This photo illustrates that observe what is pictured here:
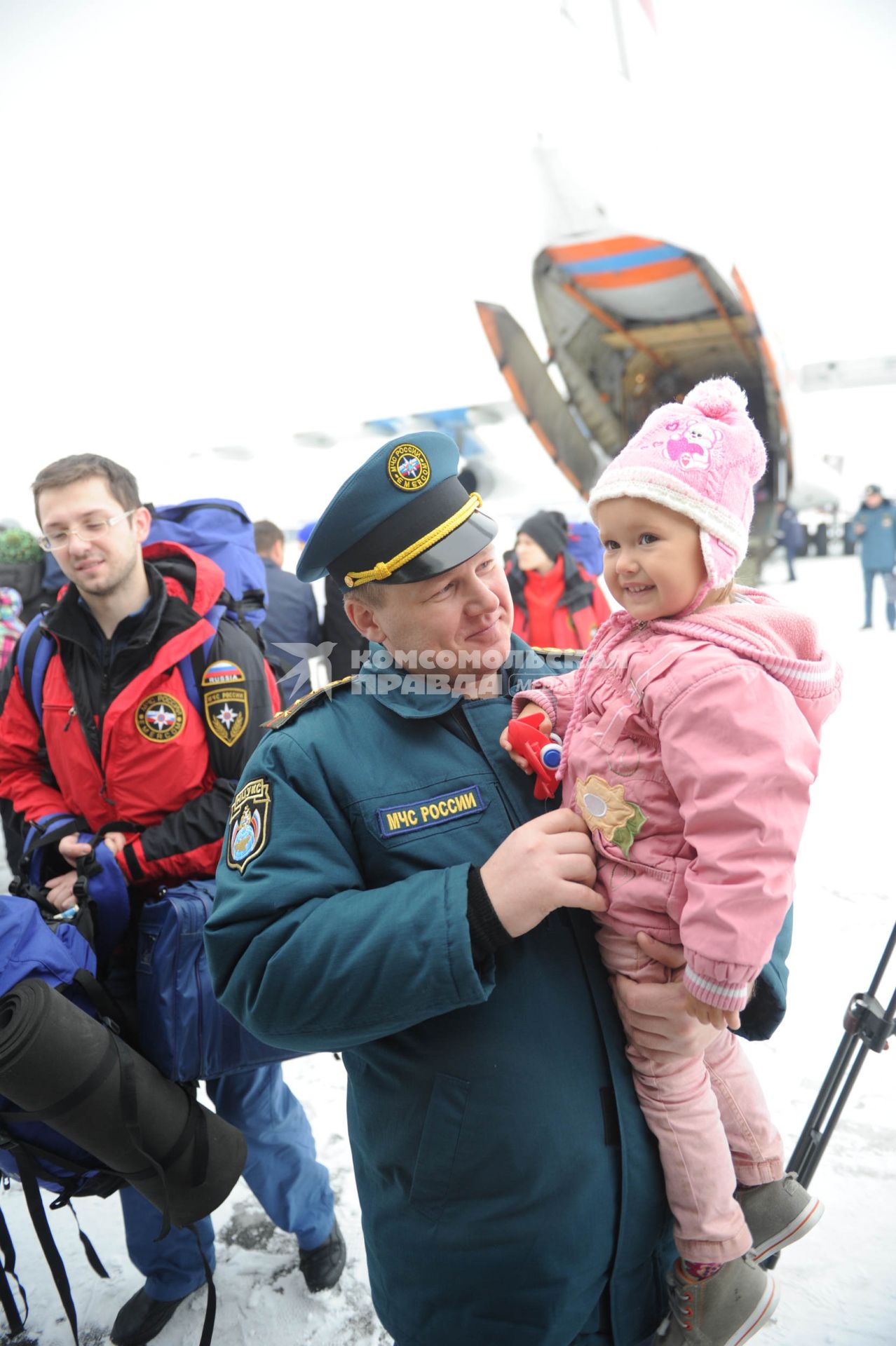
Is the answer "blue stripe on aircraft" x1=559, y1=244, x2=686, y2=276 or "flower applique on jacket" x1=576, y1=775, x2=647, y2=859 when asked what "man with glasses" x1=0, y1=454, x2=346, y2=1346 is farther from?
"blue stripe on aircraft" x1=559, y1=244, x2=686, y2=276

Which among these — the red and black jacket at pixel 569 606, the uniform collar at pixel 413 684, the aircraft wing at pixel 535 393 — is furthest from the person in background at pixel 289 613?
the aircraft wing at pixel 535 393

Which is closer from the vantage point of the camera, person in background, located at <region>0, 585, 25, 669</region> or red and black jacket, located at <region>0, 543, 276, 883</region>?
red and black jacket, located at <region>0, 543, 276, 883</region>

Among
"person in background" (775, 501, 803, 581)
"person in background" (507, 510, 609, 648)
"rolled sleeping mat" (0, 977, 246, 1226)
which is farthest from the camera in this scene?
"person in background" (775, 501, 803, 581)

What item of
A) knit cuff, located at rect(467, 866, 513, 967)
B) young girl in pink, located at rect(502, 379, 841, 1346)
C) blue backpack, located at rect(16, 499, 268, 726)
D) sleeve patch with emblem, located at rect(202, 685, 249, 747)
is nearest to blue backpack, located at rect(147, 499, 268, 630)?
blue backpack, located at rect(16, 499, 268, 726)

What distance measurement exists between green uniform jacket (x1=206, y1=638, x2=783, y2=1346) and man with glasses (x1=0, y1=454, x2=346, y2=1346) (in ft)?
2.70

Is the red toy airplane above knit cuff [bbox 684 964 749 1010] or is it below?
above

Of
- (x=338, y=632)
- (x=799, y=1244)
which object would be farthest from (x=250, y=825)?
(x=338, y=632)

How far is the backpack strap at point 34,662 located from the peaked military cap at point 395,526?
1042 millimetres

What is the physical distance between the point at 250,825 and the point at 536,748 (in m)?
0.38

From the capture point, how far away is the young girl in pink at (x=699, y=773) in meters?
0.85

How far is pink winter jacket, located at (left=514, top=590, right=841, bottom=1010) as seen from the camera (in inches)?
33.0

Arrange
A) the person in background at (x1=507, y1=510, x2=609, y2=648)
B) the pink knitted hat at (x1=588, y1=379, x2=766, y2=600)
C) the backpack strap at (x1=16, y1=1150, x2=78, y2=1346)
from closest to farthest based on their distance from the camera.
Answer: the pink knitted hat at (x1=588, y1=379, x2=766, y2=600) < the backpack strap at (x1=16, y1=1150, x2=78, y2=1346) < the person in background at (x1=507, y1=510, x2=609, y2=648)

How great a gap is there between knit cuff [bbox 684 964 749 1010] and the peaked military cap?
23.1 inches

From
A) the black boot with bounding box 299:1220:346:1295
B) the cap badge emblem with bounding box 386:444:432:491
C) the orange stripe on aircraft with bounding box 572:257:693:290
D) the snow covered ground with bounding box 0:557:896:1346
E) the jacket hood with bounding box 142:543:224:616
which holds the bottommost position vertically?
the snow covered ground with bounding box 0:557:896:1346
